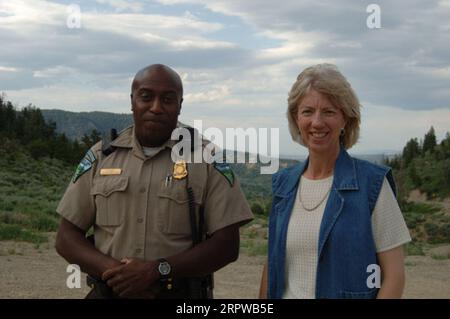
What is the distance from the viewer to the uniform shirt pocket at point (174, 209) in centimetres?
329

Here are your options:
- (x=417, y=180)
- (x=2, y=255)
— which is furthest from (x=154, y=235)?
(x=417, y=180)

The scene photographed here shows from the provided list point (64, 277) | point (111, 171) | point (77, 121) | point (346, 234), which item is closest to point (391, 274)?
point (346, 234)

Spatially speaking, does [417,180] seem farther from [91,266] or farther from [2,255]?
[91,266]

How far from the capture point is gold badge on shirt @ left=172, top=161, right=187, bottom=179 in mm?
3328

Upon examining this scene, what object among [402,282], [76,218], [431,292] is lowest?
[431,292]

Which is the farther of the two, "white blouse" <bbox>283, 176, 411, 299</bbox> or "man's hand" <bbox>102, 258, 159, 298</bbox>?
"man's hand" <bbox>102, 258, 159, 298</bbox>

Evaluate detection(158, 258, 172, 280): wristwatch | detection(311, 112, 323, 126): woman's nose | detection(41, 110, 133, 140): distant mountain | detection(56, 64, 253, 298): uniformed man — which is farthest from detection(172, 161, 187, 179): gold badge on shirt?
detection(41, 110, 133, 140): distant mountain

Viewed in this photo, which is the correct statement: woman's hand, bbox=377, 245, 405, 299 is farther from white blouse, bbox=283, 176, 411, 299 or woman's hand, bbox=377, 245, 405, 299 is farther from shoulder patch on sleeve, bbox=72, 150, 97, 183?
shoulder patch on sleeve, bbox=72, 150, 97, 183

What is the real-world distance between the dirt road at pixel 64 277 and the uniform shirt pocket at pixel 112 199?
6.10 meters

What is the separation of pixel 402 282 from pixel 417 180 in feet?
134

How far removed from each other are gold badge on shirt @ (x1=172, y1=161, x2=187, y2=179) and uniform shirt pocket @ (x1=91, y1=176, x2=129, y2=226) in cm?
26

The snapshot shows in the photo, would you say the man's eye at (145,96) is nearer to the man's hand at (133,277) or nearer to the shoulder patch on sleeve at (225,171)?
the shoulder patch on sleeve at (225,171)

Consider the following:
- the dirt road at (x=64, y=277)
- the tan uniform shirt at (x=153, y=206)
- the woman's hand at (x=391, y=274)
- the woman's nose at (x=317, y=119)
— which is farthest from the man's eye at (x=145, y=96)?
the dirt road at (x=64, y=277)

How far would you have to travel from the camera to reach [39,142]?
4925 cm
